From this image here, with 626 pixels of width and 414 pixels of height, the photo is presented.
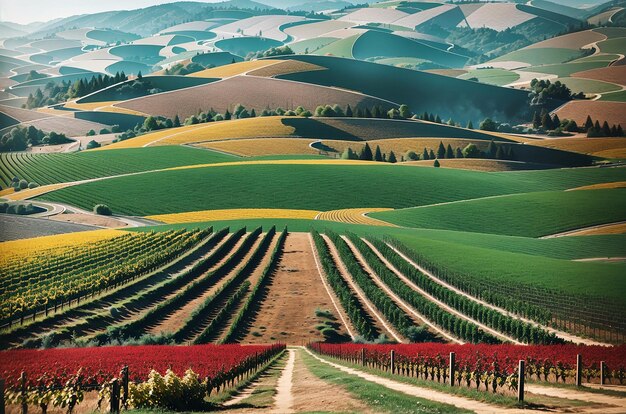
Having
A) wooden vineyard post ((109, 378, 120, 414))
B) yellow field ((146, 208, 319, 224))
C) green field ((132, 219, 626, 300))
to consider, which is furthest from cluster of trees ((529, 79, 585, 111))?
wooden vineyard post ((109, 378, 120, 414))

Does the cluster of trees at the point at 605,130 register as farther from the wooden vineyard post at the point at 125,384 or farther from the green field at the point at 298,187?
the wooden vineyard post at the point at 125,384

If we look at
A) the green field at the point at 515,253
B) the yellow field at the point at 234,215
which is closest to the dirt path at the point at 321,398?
the green field at the point at 515,253

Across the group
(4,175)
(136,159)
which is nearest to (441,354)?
(4,175)

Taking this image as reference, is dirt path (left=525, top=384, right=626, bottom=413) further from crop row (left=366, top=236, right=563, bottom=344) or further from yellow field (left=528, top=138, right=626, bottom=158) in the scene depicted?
yellow field (left=528, top=138, right=626, bottom=158)

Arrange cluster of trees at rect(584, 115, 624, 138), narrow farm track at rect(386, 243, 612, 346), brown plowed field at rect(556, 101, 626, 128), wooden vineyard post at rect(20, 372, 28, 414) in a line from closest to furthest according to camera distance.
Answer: wooden vineyard post at rect(20, 372, 28, 414), narrow farm track at rect(386, 243, 612, 346), cluster of trees at rect(584, 115, 624, 138), brown plowed field at rect(556, 101, 626, 128)

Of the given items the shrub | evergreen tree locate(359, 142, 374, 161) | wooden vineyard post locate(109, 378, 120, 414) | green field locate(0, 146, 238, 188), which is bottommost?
wooden vineyard post locate(109, 378, 120, 414)
